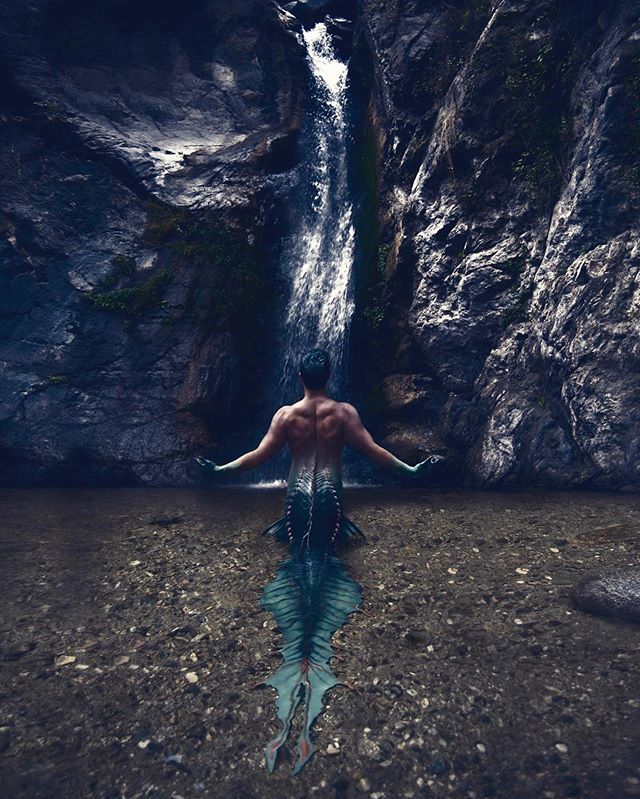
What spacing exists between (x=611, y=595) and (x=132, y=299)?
11.2m

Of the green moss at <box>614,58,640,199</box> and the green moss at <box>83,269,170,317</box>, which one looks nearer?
the green moss at <box>614,58,640,199</box>

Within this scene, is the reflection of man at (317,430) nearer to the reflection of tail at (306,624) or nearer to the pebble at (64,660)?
the reflection of tail at (306,624)

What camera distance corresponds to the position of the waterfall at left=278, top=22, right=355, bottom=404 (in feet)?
41.2

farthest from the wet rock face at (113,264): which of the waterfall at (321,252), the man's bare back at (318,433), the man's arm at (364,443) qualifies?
the man's arm at (364,443)

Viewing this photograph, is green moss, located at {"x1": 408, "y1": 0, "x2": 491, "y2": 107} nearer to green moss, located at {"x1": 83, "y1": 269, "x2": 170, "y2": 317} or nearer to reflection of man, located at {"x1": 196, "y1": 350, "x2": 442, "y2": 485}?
green moss, located at {"x1": 83, "y1": 269, "x2": 170, "y2": 317}

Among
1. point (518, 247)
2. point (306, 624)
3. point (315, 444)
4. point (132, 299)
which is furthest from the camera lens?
point (132, 299)

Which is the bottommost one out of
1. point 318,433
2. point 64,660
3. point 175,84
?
point 64,660

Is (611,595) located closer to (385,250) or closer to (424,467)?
(424,467)

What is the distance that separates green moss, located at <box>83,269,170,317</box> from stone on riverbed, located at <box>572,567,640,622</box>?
34.5 feet

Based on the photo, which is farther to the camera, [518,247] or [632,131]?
[518,247]

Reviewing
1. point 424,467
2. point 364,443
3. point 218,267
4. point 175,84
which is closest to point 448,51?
point 218,267

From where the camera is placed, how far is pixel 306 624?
4758mm

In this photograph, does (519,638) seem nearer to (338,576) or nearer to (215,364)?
(338,576)

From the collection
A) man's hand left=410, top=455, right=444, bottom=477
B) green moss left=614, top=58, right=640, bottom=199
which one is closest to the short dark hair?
man's hand left=410, top=455, right=444, bottom=477
